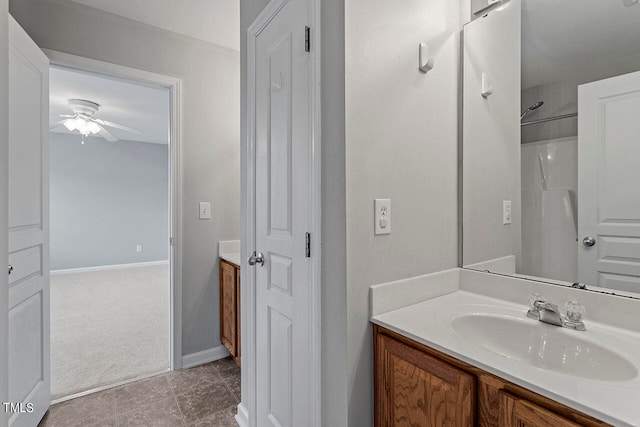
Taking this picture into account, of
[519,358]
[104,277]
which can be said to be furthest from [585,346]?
[104,277]

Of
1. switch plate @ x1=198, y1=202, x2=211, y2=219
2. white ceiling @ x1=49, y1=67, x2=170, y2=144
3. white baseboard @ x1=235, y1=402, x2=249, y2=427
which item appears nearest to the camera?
white baseboard @ x1=235, y1=402, x2=249, y2=427

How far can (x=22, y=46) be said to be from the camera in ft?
5.00

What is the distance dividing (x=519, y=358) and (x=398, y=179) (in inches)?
27.3

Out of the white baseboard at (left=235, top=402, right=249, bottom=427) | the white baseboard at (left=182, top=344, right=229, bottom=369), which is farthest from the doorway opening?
the white baseboard at (left=235, top=402, right=249, bottom=427)

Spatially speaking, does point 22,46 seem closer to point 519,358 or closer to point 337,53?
point 337,53

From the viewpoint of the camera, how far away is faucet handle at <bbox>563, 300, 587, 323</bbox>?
37.4 inches

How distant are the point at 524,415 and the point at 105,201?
7.00 metres

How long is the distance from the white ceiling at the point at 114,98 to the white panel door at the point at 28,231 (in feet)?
4.00

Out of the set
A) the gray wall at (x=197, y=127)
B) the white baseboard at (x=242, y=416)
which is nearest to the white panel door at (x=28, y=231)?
the gray wall at (x=197, y=127)

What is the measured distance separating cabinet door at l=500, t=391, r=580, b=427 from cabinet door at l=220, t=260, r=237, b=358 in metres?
1.82

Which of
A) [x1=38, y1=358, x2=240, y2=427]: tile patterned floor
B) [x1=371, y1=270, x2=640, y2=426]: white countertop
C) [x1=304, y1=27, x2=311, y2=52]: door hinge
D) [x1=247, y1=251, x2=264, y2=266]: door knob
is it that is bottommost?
[x1=38, y1=358, x2=240, y2=427]: tile patterned floor

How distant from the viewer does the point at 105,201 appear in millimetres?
5949

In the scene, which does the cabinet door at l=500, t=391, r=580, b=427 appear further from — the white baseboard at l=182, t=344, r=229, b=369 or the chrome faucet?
the white baseboard at l=182, t=344, r=229, b=369

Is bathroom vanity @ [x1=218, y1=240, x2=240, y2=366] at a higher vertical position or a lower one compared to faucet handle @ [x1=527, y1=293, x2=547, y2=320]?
lower
